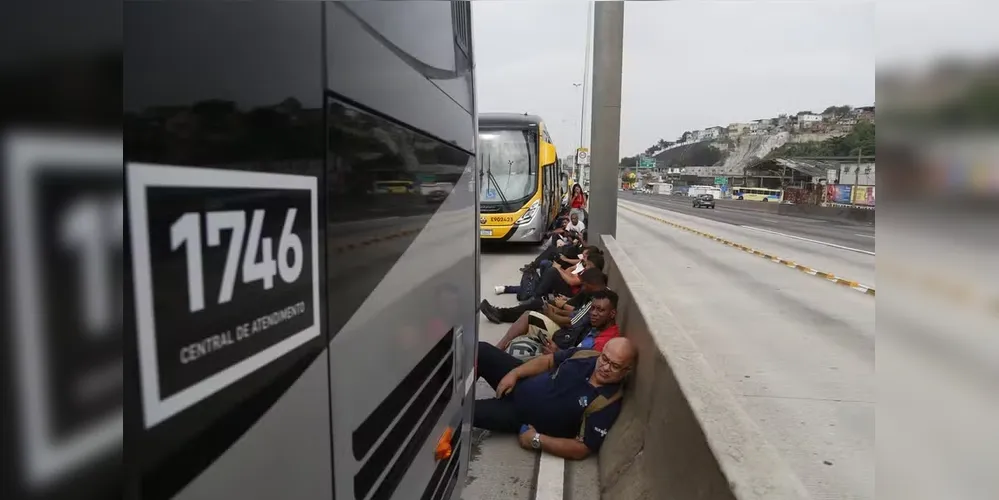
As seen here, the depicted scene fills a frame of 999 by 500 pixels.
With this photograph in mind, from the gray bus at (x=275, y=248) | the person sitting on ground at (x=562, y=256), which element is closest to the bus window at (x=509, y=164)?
the person sitting on ground at (x=562, y=256)

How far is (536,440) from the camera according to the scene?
152 inches

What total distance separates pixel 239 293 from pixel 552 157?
54.3ft

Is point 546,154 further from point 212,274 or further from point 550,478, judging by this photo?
point 212,274

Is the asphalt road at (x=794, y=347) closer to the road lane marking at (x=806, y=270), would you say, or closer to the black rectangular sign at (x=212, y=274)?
the road lane marking at (x=806, y=270)

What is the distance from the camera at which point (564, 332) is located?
5.32 meters

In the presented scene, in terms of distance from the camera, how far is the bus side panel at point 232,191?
0.86 metres

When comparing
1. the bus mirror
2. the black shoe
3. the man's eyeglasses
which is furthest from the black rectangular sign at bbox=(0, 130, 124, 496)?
the bus mirror

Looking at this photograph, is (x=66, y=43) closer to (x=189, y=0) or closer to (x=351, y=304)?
(x=189, y=0)

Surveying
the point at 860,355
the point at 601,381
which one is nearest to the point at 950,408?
the point at 601,381

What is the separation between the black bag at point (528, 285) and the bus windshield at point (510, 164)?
19.3ft

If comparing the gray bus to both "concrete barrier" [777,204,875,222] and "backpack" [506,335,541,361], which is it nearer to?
"backpack" [506,335,541,361]

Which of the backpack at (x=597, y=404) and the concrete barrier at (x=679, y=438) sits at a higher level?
the concrete barrier at (x=679, y=438)

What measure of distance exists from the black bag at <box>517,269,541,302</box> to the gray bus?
633cm

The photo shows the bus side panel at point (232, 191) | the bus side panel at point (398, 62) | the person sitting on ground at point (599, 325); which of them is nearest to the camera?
the bus side panel at point (232, 191)
